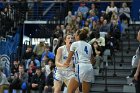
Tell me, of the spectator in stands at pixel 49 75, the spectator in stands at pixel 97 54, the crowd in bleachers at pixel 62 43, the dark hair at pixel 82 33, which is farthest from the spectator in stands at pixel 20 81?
the dark hair at pixel 82 33

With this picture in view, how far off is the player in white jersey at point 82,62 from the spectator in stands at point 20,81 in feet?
22.3

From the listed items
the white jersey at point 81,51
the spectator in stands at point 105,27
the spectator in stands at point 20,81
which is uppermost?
the spectator in stands at point 105,27

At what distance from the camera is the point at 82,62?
10.4 m

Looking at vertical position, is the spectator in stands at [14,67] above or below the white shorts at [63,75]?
below

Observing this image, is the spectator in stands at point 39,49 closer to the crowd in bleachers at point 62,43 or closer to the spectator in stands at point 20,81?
the crowd in bleachers at point 62,43

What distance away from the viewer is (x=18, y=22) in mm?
23938

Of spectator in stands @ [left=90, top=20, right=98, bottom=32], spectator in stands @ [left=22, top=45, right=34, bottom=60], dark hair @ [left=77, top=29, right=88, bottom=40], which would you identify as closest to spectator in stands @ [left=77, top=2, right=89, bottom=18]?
spectator in stands @ [left=90, top=20, right=98, bottom=32]

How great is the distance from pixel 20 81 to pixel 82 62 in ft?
23.7

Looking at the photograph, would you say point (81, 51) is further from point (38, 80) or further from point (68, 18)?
point (68, 18)

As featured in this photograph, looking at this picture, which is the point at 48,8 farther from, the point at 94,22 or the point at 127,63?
the point at 127,63

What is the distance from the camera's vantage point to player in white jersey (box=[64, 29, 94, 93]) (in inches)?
405

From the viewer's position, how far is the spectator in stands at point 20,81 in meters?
17.0

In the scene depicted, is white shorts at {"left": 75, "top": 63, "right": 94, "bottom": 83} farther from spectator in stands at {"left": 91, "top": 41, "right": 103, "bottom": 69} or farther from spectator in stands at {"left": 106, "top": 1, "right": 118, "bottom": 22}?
spectator in stands at {"left": 106, "top": 1, "right": 118, "bottom": 22}

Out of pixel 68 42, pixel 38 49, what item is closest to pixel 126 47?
pixel 38 49
